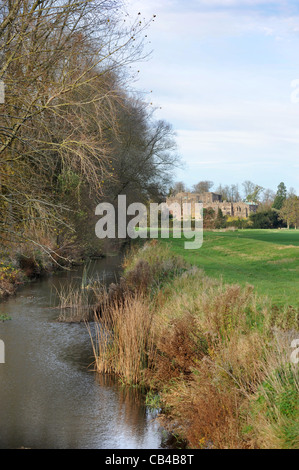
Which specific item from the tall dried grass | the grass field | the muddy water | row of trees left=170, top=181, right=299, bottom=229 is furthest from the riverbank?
row of trees left=170, top=181, right=299, bottom=229

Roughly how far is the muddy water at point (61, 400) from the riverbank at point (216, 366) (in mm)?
439

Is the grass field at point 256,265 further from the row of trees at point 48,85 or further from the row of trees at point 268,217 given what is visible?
the row of trees at point 268,217

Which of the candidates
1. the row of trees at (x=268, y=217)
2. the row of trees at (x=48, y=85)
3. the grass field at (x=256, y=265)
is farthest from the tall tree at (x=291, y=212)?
the row of trees at (x=48, y=85)

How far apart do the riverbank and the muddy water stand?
0.44 metres

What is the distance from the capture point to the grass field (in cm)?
1191

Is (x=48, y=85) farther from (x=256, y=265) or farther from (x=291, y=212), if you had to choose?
(x=291, y=212)

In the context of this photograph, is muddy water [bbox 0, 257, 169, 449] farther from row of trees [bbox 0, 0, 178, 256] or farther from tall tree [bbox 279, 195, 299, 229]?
tall tree [bbox 279, 195, 299, 229]

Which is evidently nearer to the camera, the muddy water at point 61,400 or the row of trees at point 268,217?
the muddy water at point 61,400

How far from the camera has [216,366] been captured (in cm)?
691

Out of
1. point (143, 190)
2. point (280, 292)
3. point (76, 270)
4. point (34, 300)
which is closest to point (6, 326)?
point (34, 300)

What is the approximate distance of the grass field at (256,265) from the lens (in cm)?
1191

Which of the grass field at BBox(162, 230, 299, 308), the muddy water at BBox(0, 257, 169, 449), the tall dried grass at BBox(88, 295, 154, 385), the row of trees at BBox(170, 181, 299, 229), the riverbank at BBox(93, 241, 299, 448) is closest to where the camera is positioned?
the riverbank at BBox(93, 241, 299, 448)

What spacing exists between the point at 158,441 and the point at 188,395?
2.44 ft

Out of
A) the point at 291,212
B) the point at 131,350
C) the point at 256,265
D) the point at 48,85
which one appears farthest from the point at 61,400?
the point at 291,212
